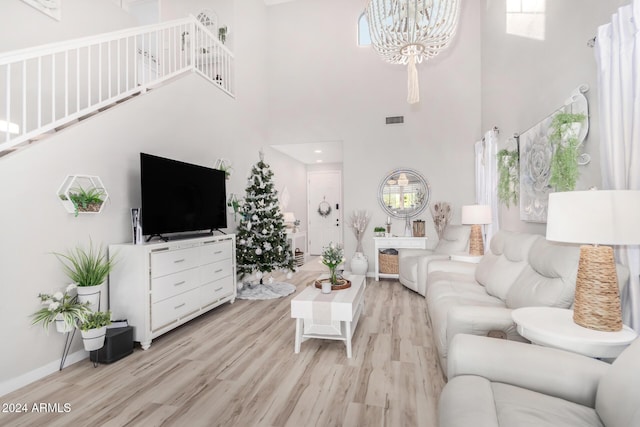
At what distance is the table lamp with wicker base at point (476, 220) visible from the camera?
13.4ft

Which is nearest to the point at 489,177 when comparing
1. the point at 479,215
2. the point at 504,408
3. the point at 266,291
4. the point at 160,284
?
the point at 479,215

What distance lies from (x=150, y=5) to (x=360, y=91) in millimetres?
4571

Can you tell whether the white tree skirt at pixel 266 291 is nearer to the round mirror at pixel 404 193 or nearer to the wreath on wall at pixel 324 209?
the round mirror at pixel 404 193

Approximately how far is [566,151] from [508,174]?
57.3 inches

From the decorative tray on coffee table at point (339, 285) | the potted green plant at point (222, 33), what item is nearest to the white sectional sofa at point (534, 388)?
the decorative tray on coffee table at point (339, 285)

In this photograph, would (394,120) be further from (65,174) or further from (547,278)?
(65,174)

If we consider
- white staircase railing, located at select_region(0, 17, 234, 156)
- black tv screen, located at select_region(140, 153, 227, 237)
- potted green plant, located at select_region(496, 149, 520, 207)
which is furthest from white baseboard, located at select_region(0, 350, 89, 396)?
potted green plant, located at select_region(496, 149, 520, 207)

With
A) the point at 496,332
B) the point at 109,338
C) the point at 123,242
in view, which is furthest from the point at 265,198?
the point at 496,332

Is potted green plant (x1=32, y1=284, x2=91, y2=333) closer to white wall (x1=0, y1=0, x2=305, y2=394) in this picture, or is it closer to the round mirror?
white wall (x1=0, y1=0, x2=305, y2=394)

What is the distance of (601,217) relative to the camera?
144cm

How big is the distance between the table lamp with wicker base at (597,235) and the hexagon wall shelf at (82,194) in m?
3.39

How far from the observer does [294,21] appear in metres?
6.48

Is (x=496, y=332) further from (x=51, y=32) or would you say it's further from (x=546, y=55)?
(x=51, y=32)

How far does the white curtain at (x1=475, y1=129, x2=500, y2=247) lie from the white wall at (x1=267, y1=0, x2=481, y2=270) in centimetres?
61
